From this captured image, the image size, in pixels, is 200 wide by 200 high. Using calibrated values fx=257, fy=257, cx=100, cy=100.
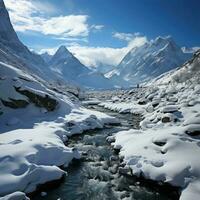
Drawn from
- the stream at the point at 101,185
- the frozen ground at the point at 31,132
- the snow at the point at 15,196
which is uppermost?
the frozen ground at the point at 31,132

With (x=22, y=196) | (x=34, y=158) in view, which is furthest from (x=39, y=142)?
(x=22, y=196)

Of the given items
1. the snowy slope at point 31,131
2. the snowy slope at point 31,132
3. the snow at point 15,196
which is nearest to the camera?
the snow at point 15,196

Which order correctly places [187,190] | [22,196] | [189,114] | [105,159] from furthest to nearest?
[189,114], [105,159], [187,190], [22,196]

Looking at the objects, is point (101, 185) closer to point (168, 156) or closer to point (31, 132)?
point (168, 156)

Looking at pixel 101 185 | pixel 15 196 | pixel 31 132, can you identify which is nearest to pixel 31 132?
pixel 31 132

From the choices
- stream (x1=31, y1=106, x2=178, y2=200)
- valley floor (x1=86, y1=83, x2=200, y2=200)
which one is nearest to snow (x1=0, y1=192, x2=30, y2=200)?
stream (x1=31, y1=106, x2=178, y2=200)

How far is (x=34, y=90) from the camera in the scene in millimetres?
49531

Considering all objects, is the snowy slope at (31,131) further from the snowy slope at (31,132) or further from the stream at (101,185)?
the stream at (101,185)

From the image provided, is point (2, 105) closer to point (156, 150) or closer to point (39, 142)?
point (39, 142)

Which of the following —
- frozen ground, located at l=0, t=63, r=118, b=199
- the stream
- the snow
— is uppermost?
frozen ground, located at l=0, t=63, r=118, b=199

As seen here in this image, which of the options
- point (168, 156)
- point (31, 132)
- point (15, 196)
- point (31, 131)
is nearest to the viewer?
point (15, 196)

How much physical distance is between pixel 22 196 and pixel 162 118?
95.9 ft

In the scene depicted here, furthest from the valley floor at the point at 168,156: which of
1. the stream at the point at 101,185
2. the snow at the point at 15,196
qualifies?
the snow at the point at 15,196

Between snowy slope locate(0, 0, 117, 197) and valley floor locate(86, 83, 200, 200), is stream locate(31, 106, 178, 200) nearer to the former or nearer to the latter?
valley floor locate(86, 83, 200, 200)
